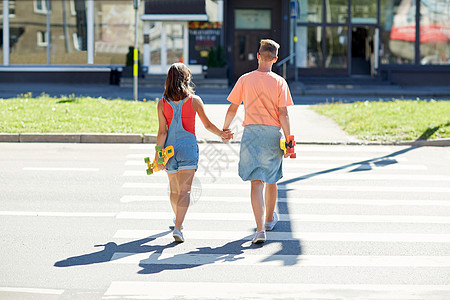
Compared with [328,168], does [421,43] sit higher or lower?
higher

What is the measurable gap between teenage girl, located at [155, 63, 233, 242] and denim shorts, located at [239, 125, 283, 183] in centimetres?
50

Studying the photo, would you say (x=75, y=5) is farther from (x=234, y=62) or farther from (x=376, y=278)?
(x=376, y=278)

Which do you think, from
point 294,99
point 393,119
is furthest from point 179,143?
point 294,99

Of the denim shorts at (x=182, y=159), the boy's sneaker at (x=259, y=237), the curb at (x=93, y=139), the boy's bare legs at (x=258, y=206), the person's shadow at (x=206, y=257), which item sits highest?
the denim shorts at (x=182, y=159)

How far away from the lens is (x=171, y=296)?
215 inches

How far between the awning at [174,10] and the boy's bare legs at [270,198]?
24342 mm

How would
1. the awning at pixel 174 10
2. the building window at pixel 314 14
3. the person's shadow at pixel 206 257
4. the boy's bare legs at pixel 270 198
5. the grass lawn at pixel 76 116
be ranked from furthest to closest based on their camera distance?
the building window at pixel 314 14, the awning at pixel 174 10, the grass lawn at pixel 76 116, the boy's bare legs at pixel 270 198, the person's shadow at pixel 206 257

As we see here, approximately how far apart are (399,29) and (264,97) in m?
26.7

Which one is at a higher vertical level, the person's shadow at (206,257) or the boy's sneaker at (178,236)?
the boy's sneaker at (178,236)

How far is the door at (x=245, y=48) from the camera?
3303cm

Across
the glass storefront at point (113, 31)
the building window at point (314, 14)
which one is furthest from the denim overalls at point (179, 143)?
the building window at point (314, 14)

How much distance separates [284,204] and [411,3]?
2552 cm

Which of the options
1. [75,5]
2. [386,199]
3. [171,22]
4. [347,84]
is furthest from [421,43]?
[386,199]

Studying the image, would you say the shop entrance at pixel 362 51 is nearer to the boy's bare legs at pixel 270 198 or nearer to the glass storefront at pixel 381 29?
the glass storefront at pixel 381 29
